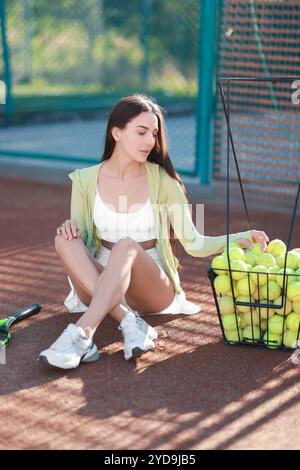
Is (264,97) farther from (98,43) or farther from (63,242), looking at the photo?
(98,43)

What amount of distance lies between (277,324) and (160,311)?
743 millimetres

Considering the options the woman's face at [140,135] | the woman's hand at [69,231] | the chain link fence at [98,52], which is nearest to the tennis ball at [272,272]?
the woman's face at [140,135]

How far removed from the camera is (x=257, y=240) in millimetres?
3871

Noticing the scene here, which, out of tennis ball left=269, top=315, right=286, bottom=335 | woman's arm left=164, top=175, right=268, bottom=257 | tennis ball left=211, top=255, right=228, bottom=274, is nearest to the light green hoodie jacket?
woman's arm left=164, top=175, right=268, bottom=257

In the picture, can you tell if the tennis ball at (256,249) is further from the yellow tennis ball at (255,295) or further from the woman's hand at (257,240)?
the yellow tennis ball at (255,295)

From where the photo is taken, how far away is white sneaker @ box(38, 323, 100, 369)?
3.48 metres

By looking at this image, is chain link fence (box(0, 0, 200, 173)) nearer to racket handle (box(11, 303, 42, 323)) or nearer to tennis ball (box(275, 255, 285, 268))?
racket handle (box(11, 303, 42, 323))

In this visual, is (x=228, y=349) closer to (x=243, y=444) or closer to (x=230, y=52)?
(x=243, y=444)

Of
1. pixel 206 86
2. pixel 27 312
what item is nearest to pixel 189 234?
pixel 27 312

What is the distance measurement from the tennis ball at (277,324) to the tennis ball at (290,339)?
0.10 ft

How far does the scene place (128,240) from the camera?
3.73 metres

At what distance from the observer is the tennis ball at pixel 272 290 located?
367 centimetres
